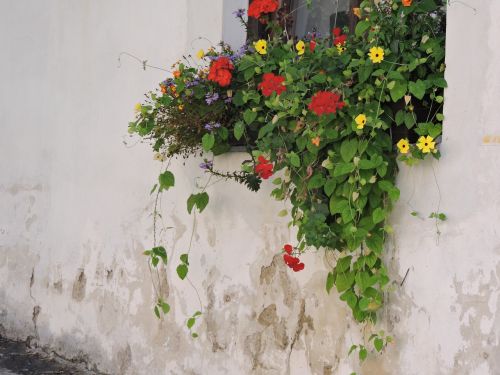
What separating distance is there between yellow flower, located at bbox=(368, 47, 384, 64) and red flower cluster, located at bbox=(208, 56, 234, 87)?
2.41 feet

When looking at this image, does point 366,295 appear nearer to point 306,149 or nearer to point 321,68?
point 306,149

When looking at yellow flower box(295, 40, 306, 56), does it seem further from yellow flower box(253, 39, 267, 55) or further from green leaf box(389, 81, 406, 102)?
green leaf box(389, 81, 406, 102)

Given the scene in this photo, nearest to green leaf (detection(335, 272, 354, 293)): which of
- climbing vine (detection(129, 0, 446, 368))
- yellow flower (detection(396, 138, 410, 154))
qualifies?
climbing vine (detection(129, 0, 446, 368))

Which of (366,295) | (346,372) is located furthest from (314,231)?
(346,372)

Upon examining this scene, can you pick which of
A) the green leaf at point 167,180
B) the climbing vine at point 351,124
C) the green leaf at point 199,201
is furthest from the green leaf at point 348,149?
the green leaf at point 167,180

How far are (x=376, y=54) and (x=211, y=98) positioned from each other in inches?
34.5

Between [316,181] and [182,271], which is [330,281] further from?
[182,271]

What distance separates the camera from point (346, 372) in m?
3.02

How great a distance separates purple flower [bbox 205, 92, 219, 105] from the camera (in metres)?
3.35

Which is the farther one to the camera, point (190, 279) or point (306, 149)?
point (190, 279)

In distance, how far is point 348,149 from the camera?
2.80 m

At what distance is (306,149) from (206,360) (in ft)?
4.15

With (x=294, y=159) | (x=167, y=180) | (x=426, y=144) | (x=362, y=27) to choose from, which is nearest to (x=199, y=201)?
(x=167, y=180)

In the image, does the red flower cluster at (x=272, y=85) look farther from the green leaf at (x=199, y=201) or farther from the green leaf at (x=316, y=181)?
the green leaf at (x=199, y=201)
